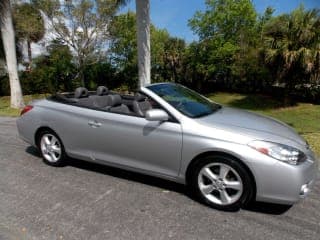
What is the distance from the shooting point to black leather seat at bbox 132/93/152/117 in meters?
4.09

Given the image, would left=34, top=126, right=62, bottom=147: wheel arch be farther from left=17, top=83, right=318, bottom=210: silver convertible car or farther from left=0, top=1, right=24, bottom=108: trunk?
left=0, top=1, right=24, bottom=108: trunk

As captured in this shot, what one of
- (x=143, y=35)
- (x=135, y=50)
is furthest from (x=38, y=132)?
(x=135, y=50)

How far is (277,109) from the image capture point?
14852mm

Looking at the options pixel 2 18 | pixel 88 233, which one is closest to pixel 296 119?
pixel 88 233

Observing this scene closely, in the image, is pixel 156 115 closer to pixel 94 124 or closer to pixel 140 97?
pixel 140 97

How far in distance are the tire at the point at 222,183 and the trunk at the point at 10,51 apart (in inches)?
452

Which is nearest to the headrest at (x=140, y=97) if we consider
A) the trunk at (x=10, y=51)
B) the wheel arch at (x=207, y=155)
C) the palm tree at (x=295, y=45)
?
the wheel arch at (x=207, y=155)

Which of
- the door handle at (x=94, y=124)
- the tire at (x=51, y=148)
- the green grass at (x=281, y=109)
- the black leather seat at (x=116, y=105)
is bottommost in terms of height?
the green grass at (x=281, y=109)

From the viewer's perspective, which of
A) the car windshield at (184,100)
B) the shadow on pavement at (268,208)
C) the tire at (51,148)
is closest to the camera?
the shadow on pavement at (268,208)

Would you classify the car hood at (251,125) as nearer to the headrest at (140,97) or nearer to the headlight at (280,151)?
the headlight at (280,151)

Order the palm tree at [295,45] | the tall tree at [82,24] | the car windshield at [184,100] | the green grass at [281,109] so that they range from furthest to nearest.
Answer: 1. the tall tree at [82,24]
2. the palm tree at [295,45]
3. the green grass at [281,109]
4. the car windshield at [184,100]

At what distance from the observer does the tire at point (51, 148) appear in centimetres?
482

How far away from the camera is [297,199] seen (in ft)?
10.7

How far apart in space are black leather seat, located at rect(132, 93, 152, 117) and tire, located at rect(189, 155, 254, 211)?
40.9 inches
